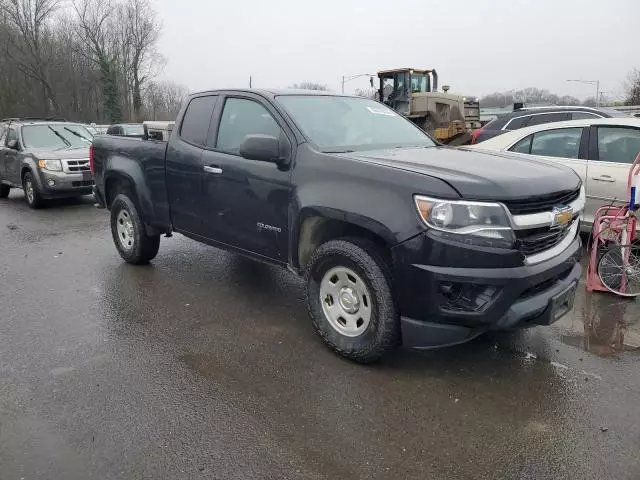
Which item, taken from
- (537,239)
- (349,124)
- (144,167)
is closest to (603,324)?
(537,239)

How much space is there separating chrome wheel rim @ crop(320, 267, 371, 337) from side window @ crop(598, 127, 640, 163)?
4107 mm

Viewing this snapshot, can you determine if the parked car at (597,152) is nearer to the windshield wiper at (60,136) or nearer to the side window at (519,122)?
the side window at (519,122)

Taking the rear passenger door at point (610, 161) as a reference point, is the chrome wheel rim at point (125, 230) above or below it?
below

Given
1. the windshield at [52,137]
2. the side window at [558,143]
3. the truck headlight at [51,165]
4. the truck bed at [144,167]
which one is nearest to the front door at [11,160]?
the windshield at [52,137]

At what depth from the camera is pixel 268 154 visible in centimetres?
402

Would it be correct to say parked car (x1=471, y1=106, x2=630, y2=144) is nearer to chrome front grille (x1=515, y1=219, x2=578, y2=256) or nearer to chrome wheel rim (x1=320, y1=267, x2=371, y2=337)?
chrome front grille (x1=515, y1=219, x2=578, y2=256)

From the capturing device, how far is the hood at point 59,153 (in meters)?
10.7

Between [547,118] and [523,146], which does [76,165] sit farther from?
[547,118]

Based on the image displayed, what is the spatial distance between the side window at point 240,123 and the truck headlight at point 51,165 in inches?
281

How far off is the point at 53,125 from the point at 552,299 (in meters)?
11.7

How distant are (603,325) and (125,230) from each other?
5178 millimetres

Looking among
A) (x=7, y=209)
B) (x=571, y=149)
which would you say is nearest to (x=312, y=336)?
(x=571, y=149)

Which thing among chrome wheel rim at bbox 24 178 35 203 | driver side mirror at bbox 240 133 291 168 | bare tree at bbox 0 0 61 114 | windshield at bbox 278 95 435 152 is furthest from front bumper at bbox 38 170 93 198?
bare tree at bbox 0 0 61 114

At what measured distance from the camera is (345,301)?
148 inches
